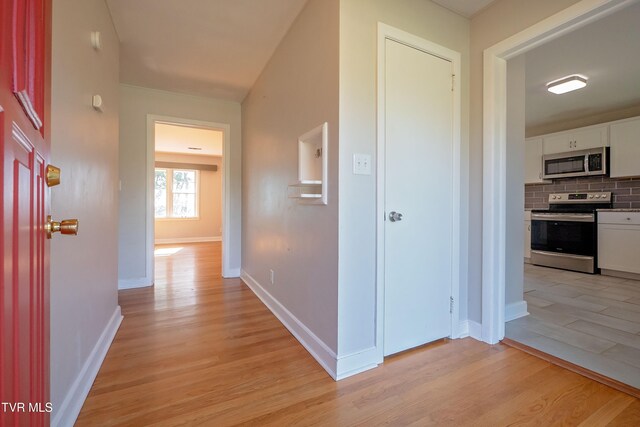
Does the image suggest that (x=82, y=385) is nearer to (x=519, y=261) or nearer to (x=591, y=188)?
(x=519, y=261)

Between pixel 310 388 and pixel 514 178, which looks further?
pixel 514 178

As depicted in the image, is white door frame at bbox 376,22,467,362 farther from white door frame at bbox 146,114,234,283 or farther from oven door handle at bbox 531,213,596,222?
oven door handle at bbox 531,213,596,222

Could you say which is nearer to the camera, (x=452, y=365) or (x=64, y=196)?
(x=64, y=196)

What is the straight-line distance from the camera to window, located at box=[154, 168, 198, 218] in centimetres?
743

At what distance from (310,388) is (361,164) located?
4.11ft

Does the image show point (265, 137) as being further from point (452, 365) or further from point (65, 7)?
point (452, 365)

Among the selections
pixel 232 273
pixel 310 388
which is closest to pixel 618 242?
pixel 310 388

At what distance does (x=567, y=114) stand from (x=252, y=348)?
541 centimetres

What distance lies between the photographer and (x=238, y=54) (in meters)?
2.65

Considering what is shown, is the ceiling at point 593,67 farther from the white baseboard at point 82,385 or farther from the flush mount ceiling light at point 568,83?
the white baseboard at point 82,385

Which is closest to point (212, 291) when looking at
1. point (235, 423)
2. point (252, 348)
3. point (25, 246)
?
point (252, 348)

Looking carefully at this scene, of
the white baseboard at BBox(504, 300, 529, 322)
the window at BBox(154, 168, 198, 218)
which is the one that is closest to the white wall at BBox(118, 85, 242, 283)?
the white baseboard at BBox(504, 300, 529, 322)

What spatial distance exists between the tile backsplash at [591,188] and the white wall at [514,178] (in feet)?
9.66

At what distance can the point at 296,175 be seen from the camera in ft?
6.97
